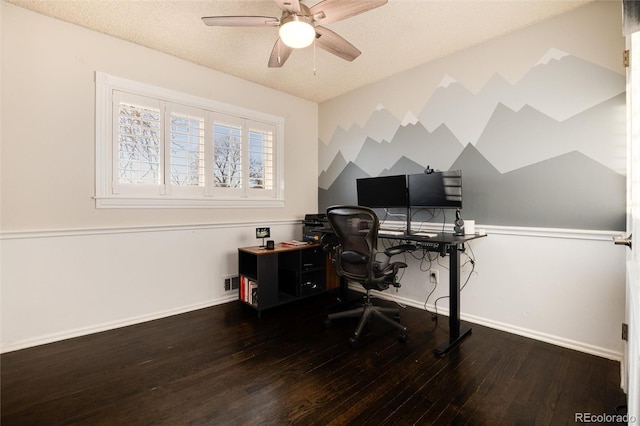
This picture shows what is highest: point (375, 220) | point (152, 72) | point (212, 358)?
point (152, 72)

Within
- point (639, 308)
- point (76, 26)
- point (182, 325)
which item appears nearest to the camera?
point (639, 308)

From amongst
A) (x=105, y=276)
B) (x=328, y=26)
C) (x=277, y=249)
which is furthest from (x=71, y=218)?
(x=328, y=26)

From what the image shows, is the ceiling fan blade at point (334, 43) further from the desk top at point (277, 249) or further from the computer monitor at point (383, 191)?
the desk top at point (277, 249)

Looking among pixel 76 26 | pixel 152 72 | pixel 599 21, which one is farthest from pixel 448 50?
pixel 76 26

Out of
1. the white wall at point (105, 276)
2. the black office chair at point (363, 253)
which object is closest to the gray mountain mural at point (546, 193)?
the black office chair at point (363, 253)

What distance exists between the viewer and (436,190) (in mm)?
2818

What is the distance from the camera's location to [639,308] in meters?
0.88

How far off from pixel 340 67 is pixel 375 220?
1.97 metres

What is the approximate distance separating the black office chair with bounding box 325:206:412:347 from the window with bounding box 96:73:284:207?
60.7 inches

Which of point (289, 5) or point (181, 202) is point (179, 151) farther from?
point (289, 5)

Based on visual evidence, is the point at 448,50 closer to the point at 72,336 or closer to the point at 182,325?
the point at 182,325

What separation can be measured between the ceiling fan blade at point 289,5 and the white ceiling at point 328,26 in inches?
17.2

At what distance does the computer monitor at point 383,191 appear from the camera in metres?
3.06

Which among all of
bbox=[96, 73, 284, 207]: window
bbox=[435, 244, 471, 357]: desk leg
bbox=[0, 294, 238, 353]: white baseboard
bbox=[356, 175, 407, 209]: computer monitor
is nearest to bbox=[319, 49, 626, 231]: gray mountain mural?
bbox=[356, 175, 407, 209]: computer monitor
